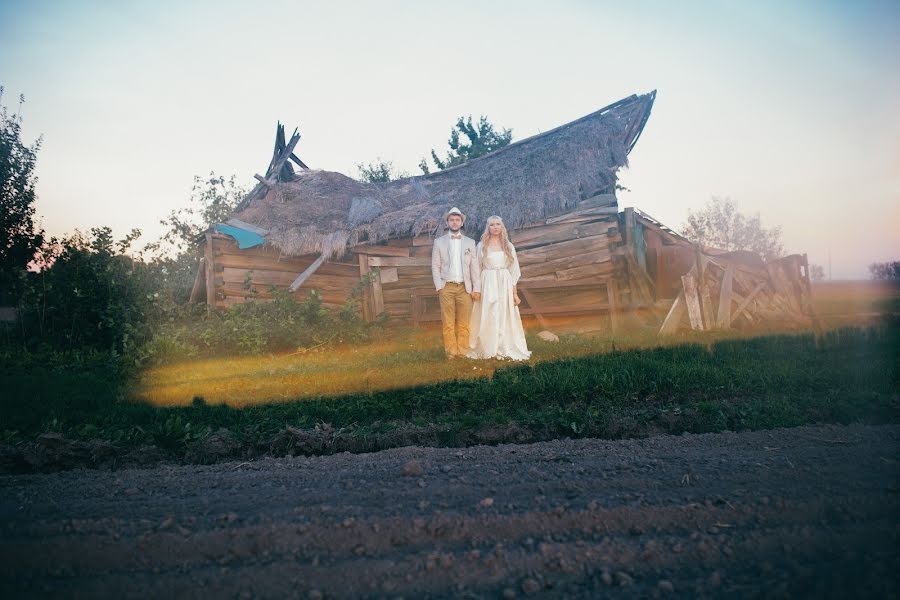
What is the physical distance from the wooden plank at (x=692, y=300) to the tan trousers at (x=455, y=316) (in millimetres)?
4433

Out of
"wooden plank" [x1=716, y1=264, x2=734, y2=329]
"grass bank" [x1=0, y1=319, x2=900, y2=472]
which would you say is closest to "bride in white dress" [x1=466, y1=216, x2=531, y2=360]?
"grass bank" [x1=0, y1=319, x2=900, y2=472]

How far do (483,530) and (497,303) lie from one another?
211 inches

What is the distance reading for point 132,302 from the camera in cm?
1019

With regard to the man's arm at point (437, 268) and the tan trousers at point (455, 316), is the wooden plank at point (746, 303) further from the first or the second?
the man's arm at point (437, 268)

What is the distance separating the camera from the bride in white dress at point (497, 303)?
7422 millimetres

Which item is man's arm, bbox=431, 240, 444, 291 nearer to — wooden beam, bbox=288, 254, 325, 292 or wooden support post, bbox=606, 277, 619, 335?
wooden beam, bbox=288, 254, 325, 292

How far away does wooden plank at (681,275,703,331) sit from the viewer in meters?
9.38

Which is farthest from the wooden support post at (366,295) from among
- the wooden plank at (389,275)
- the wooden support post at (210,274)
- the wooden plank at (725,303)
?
the wooden plank at (725,303)

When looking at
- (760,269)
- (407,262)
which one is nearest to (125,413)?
(407,262)

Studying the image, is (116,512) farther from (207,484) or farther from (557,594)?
(557,594)

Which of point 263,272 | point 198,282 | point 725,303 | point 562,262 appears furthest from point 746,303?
point 198,282

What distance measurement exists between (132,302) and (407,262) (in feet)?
18.2

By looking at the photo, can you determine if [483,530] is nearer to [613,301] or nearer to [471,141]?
[613,301]

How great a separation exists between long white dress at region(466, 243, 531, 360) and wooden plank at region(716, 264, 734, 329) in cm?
435
